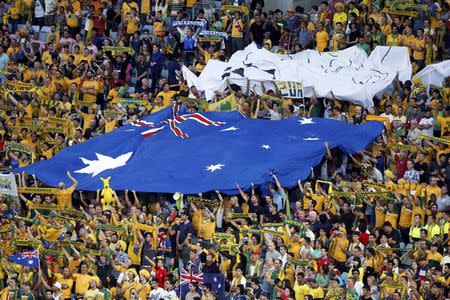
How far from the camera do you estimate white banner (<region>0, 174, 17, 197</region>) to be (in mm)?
40500

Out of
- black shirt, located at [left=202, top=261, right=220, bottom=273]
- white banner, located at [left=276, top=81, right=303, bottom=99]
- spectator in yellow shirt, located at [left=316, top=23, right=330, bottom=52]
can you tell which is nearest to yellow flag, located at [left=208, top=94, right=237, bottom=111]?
white banner, located at [left=276, top=81, right=303, bottom=99]

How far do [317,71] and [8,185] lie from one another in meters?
7.22

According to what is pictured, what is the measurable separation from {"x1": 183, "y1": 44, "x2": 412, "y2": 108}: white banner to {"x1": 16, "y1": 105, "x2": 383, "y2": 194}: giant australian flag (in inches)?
37.5

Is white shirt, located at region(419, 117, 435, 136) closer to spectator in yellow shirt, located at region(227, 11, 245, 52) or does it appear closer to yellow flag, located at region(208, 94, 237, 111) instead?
yellow flag, located at region(208, 94, 237, 111)

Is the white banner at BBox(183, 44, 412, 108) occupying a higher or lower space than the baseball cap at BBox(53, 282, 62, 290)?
higher

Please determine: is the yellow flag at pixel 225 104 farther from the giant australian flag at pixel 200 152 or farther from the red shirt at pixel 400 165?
the red shirt at pixel 400 165

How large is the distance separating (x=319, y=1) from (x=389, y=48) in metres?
4.81

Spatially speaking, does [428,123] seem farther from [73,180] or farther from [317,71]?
[73,180]

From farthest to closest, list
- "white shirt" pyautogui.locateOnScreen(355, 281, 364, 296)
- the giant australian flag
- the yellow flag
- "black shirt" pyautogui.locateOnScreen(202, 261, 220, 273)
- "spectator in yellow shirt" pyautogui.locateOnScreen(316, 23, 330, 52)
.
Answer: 1. "spectator in yellow shirt" pyautogui.locateOnScreen(316, 23, 330, 52)
2. the yellow flag
3. the giant australian flag
4. "black shirt" pyautogui.locateOnScreen(202, 261, 220, 273)
5. "white shirt" pyautogui.locateOnScreen(355, 281, 364, 296)

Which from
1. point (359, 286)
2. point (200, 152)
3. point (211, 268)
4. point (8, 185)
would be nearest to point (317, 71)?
point (200, 152)

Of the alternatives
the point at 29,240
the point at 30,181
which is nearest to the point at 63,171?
the point at 30,181

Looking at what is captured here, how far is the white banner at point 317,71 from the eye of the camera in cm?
4209

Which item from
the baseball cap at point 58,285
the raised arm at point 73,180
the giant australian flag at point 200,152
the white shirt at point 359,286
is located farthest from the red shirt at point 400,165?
the baseball cap at point 58,285

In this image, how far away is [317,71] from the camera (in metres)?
43.0
